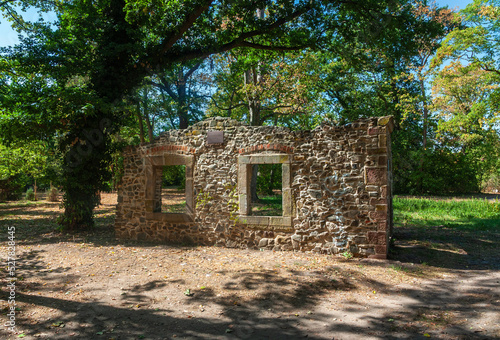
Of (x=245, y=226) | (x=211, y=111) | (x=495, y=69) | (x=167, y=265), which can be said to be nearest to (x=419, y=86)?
(x=495, y=69)

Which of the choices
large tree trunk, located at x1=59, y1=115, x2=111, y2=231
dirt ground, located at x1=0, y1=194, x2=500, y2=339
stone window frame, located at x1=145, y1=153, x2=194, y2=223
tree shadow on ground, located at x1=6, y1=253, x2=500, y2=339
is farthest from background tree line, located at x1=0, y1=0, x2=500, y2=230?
tree shadow on ground, located at x1=6, y1=253, x2=500, y2=339

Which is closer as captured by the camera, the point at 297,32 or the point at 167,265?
the point at 167,265

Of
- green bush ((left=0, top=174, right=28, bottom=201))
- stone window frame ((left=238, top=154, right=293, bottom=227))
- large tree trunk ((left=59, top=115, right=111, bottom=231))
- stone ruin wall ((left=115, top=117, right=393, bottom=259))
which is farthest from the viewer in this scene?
green bush ((left=0, top=174, right=28, bottom=201))

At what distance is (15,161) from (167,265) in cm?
1251

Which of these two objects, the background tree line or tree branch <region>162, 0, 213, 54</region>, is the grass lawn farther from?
tree branch <region>162, 0, 213, 54</region>

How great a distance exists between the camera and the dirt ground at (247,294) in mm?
3502

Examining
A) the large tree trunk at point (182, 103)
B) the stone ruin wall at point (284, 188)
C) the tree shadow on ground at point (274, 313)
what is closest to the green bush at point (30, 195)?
the large tree trunk at point (182, 103)

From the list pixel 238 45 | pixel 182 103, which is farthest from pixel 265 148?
pixel 182 103

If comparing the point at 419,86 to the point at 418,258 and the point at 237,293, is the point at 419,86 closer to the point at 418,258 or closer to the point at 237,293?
the point at 418,258

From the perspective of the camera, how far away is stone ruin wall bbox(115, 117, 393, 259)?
5.93 metres

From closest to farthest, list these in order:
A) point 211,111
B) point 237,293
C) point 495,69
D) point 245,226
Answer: point 237,293 → point 245,226 → point 495,69 → point 211,111

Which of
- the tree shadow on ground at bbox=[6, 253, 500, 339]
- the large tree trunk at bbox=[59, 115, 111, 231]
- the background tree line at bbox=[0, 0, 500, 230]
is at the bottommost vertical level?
the tree shadow on ground at bbox=[6, 253, 500, 339]

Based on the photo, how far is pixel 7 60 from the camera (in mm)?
8414

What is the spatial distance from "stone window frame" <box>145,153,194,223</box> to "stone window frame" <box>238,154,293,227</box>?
54.2 inches
